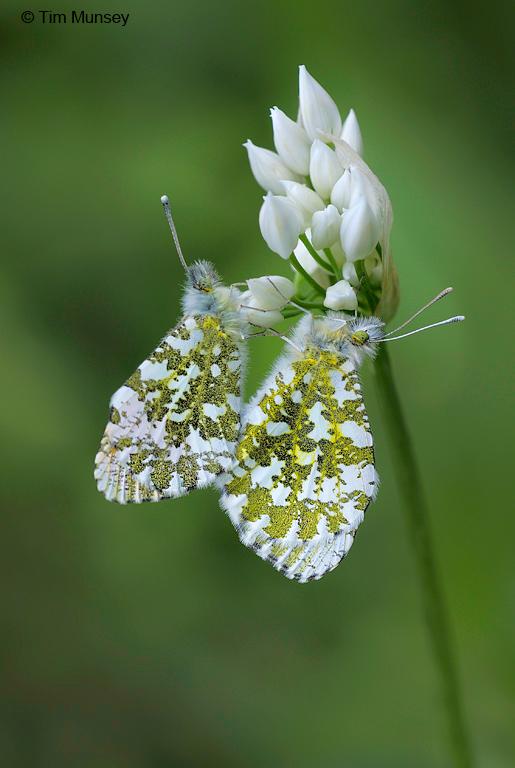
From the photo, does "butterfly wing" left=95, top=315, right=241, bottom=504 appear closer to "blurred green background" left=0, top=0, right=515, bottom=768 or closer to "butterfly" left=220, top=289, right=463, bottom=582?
"butterfly" left=220, top=289, right=463, bottom=582

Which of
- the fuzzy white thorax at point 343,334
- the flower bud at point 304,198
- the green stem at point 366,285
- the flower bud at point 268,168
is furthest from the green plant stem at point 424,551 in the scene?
the flower bud at point 268,168

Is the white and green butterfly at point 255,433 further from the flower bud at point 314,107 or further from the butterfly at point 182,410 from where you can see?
the flower bud at point 314,107

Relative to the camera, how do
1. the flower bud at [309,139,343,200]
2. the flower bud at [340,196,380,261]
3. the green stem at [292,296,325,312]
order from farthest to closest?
the green stem at [292,296,325,312] → the flower bud at [309,139,343,200] → the flower bud at [340,196,380,261]

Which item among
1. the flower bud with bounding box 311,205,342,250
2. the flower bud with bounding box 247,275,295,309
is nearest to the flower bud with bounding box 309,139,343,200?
the flower bud with bounding box 311,205,342,250

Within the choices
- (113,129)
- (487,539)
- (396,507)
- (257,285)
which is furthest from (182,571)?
(113,129)

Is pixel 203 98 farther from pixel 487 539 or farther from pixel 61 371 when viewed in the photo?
pixel 487 539

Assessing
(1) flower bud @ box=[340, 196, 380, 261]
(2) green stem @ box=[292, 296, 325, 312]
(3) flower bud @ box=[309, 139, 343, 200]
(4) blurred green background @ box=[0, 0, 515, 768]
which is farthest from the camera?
(4) blurred green background @ box=[0, 0, 515, 768]
